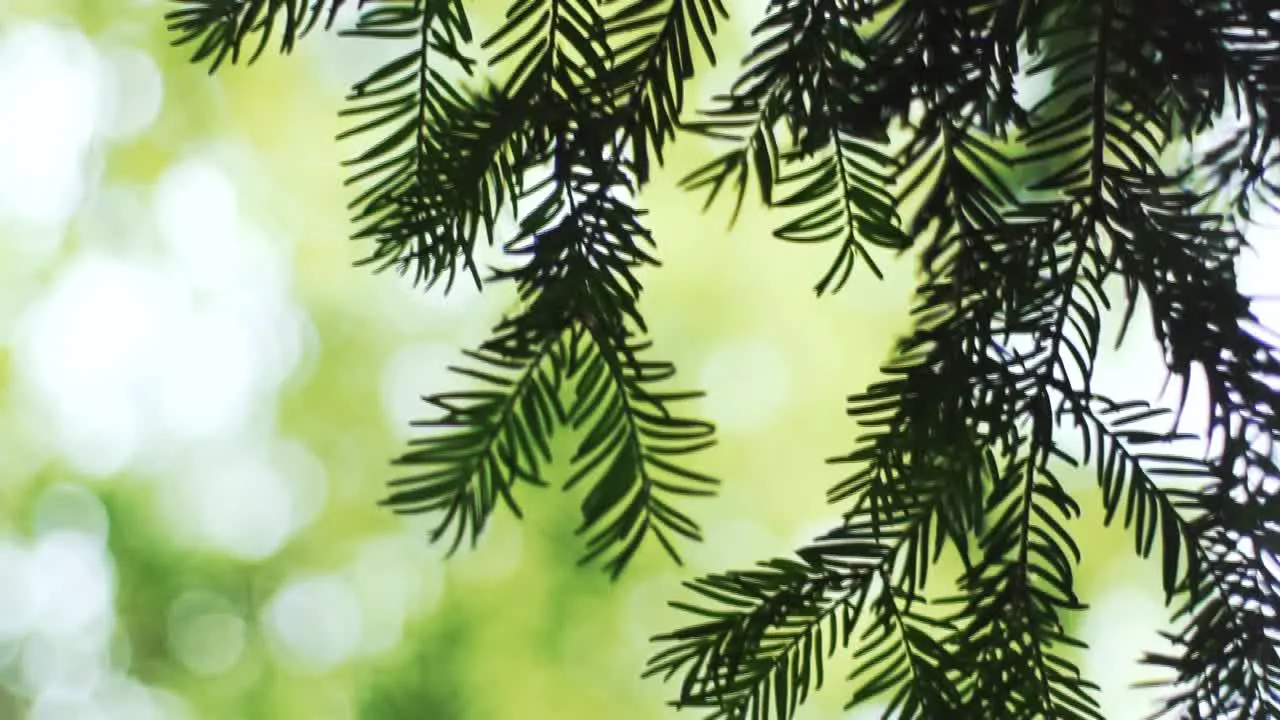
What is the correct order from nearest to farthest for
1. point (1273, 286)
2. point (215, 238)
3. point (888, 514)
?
1. point (888, 514)
2. point (1273, 286)
3. point (215, 238)

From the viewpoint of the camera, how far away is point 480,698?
1890 mm

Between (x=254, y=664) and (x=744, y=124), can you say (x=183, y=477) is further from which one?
(x=744, y=124)

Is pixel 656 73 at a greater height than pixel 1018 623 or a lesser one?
greater

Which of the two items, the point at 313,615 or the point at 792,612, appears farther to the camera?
the point at 313,615

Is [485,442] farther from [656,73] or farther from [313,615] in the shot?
[313,615]

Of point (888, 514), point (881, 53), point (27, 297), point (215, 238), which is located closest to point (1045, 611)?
point (888, 514)

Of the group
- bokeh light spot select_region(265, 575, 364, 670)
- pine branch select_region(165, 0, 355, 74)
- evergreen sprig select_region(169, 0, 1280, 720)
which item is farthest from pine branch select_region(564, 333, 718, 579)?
bokeh light spot select_region(265, 575, 364, 670)

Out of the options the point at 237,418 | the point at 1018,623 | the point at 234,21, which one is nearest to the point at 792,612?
the point at 1018,623

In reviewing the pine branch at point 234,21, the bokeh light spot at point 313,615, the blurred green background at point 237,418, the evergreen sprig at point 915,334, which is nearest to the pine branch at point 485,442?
the evergreen sprig at point 915,334

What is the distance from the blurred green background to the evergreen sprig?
149 cm

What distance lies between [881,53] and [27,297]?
2.01m

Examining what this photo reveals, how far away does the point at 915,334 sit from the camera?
0.31 meters

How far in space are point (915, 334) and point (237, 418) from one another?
176 centimetres

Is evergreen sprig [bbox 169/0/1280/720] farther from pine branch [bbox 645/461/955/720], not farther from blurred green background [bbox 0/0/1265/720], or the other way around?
blurred green background [bbox 0/0/1265/720]
